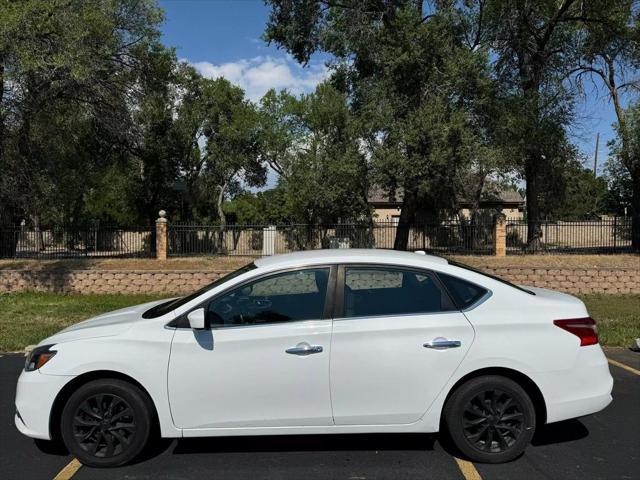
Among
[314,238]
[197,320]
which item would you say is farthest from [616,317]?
[314,238]

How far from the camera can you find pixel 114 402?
4168mm

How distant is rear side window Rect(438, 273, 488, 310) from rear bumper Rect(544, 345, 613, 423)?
78 centimetres

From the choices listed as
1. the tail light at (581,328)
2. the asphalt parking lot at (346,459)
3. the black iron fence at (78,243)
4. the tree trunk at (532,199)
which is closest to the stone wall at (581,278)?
the tree trunk at (532,199)

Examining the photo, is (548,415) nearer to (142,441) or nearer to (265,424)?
(265,424)

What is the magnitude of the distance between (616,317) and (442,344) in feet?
26.1

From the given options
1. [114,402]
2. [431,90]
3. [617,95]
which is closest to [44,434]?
[114,402]

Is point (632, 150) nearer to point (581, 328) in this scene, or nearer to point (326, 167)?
point (326, 167)

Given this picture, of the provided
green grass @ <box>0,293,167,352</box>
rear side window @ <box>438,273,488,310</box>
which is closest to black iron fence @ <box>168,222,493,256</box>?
green grass @ <box>0,293,167,352</box>

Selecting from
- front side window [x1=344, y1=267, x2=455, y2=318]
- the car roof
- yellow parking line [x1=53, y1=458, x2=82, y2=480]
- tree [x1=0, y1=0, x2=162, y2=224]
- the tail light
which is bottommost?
yellow parking line [x1=53, y1=458, x2=82, y2=480]

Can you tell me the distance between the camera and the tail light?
4.32m

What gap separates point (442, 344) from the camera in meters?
4.17

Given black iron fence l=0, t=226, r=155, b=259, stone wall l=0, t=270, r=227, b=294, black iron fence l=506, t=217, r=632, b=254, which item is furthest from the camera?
black iron fence l=506, t=217, r=632, b=254

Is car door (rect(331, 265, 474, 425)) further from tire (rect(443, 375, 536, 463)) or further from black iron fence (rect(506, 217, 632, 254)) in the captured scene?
black iron fence (rect(506, 217, 632, 254))

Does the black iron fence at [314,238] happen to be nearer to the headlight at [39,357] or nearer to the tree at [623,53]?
the tree at [623,53]
